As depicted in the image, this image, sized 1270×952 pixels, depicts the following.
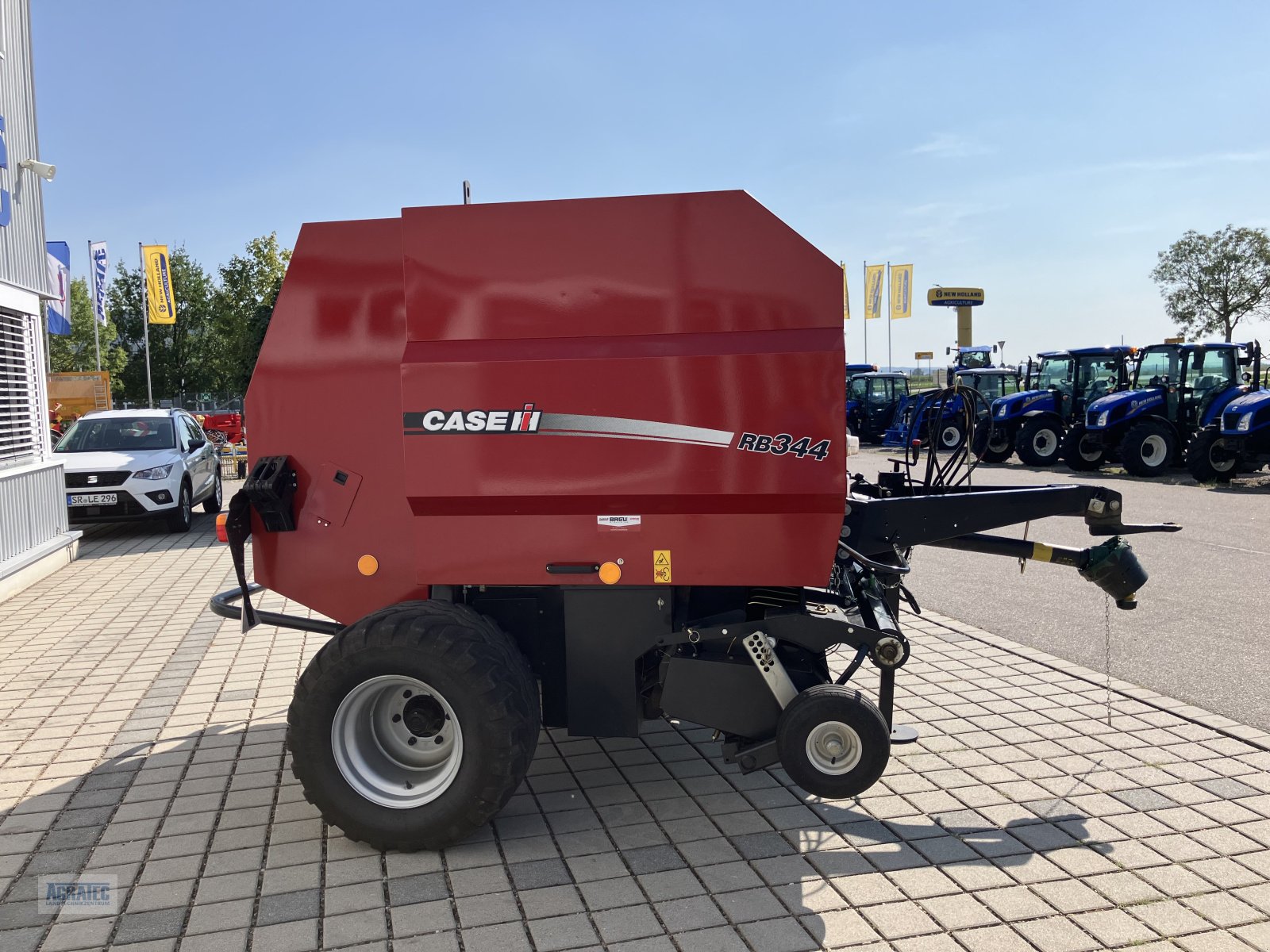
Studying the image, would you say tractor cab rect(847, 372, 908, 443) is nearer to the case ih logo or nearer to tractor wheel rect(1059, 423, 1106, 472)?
tractor wheel rect(1059, 423, 1106, 472)

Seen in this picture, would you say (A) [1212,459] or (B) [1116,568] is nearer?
(B) [1116,568]

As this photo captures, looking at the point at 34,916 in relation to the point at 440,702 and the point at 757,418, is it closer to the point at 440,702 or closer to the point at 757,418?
the point at 440,702

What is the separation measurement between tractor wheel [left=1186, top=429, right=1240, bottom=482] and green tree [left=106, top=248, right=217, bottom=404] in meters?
48.6

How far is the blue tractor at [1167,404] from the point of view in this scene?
1800 cm

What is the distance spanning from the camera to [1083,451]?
1983cm

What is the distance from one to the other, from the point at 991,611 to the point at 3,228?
10267 millimetres

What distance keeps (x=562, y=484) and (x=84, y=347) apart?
55561 millimetres

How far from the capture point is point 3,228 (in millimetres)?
9555

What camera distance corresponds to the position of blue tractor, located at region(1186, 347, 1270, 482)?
16.2 m

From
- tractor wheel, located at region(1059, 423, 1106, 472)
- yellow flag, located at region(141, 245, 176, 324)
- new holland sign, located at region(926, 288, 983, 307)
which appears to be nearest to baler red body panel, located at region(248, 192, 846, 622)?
tractor wheel, located at region(1059, 423, 1106, 472)

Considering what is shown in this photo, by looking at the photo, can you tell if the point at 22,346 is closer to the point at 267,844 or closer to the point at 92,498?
the point at 92,498

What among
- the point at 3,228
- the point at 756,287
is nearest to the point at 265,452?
the point at 756,287

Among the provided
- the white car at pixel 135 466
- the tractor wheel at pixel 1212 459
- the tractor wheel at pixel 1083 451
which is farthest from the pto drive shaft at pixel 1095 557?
the tractor wheel at pixel 1083 451

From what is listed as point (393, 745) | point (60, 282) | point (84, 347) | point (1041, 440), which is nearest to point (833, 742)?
point (393, 745)
